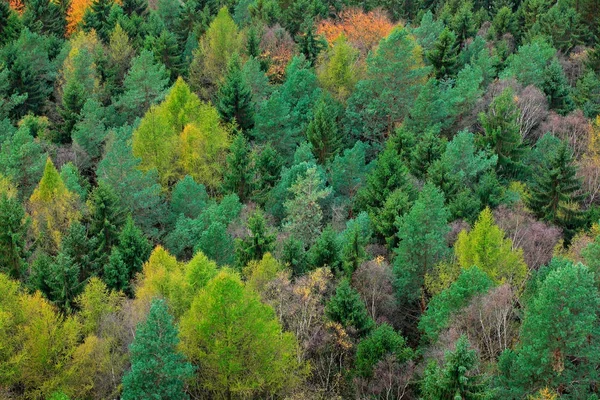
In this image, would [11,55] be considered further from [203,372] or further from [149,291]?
[203,372]

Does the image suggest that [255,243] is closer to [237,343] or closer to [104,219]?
[237,343]

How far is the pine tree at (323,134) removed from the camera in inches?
2667

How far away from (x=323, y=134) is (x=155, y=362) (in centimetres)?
3605

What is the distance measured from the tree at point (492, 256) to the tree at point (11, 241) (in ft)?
94.0

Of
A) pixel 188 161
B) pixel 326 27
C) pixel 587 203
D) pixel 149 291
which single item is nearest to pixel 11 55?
pixel 188 161

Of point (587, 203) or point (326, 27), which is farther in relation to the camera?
point (326, 27)

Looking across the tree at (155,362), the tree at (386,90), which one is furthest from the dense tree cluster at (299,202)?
the tree at (386,90)

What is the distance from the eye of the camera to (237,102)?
7112 centimetres

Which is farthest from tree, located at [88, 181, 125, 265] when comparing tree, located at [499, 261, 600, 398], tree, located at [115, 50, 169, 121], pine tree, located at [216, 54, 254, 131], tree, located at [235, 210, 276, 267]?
tree, located at [499, 261, 600, 398]

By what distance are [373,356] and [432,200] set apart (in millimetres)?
13433

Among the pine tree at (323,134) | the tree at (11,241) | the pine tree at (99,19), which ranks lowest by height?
the pine tree at (99,19)

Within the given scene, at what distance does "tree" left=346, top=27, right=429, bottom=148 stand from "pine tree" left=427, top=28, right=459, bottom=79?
171 inches

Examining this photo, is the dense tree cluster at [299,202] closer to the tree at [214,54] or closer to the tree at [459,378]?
the tree at [459,378]

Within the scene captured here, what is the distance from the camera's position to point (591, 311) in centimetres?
3725
